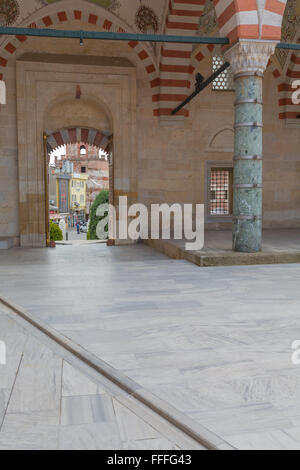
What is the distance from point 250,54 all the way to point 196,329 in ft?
13.3

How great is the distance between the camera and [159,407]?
72.8 inches

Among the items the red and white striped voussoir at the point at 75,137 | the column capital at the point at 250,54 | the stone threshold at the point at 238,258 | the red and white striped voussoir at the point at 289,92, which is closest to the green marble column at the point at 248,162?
the column capital at the point at 250,54

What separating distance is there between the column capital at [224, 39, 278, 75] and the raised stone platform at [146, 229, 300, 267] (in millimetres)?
2435

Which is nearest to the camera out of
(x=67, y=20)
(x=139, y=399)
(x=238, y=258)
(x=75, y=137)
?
(x=139, y=399)

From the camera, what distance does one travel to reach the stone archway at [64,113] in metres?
8.33

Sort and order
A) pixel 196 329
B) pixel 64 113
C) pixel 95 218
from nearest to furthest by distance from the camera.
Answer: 1. pixel 196 329
2. pixel 64 113
3. pixel 95 218

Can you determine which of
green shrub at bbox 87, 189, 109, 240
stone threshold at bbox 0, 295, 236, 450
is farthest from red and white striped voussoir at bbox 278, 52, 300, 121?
green shrub at bbox 87, 189, 109, 240

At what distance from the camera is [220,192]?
34.0 ft

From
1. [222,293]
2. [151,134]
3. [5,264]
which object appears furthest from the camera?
[151,134]

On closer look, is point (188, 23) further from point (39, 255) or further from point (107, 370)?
point (107, 370)

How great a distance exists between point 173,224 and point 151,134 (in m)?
1.98

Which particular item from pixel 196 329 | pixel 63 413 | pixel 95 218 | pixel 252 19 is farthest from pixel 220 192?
pixel 95 218

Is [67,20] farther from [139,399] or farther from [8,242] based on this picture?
[139,399]
